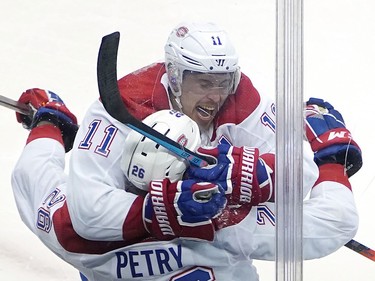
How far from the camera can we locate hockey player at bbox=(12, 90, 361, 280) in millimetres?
2379

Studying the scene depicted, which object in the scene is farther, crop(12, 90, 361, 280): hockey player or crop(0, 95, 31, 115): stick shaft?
crop(0, 95, 31, 115): stick shaft

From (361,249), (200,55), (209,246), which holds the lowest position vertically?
(361,249)

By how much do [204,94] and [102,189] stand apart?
0.26 metres

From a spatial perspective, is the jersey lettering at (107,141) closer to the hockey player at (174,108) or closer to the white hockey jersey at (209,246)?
the hockey player at (174,108)

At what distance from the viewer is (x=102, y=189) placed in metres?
2.36

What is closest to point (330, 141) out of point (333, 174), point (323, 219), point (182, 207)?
point (333, 174)

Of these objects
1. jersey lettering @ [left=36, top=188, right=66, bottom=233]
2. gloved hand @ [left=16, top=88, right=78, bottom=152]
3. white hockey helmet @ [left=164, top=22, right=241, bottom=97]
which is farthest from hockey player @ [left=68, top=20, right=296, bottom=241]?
gloved hand @ [left=16, top=88, right=78, bottom=152]

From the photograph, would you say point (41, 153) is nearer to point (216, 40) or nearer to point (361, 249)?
point (216, 40)

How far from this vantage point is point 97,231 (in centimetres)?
238

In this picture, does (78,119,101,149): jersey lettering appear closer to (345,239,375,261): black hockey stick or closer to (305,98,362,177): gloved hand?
(305,98,362,177): gloved hand

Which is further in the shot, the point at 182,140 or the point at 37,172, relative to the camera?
the point at 37,172

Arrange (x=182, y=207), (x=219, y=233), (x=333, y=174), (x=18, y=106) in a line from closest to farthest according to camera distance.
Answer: (x=182, y=207) → (x=219, y=233) → (x=333, y=174) → (x=18, y=106)

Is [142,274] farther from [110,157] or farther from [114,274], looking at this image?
[110,157]

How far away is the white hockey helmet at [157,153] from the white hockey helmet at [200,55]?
0.11 meters
